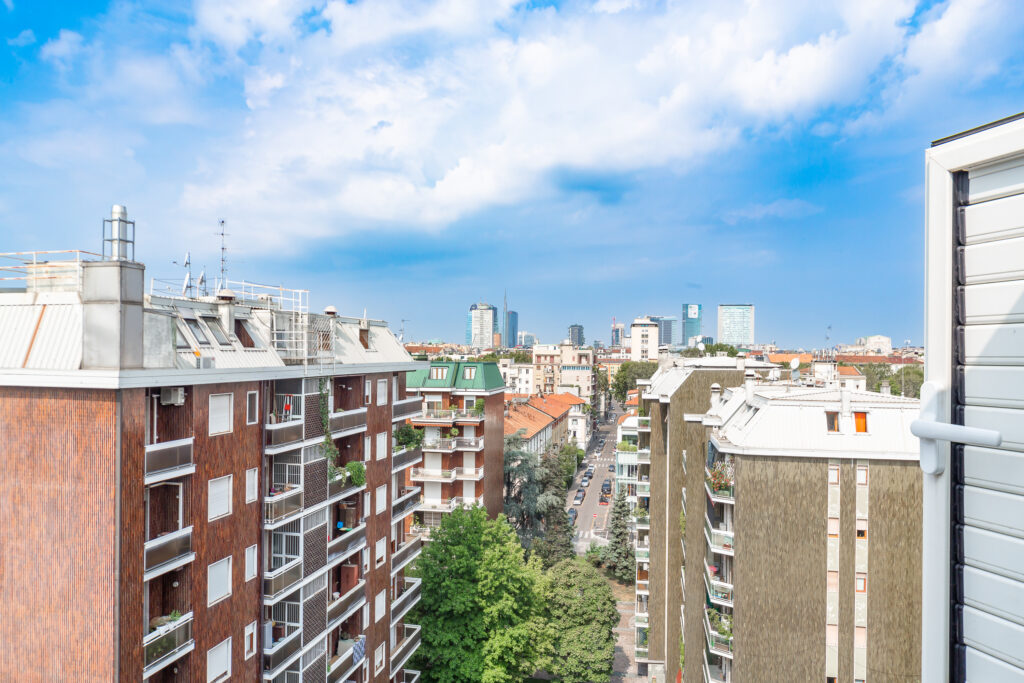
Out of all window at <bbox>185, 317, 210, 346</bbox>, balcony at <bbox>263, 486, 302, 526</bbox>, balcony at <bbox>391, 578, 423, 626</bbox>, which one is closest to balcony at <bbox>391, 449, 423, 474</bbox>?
balcony at <bbox>391, 578, 423, 626</bbox>

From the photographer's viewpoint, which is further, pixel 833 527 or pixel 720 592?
pixel 720 592

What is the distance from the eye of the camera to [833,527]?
723 inches

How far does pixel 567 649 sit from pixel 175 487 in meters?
23.3

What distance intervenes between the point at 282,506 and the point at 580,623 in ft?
67.0

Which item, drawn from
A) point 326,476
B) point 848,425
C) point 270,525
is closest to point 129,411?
point 270,525

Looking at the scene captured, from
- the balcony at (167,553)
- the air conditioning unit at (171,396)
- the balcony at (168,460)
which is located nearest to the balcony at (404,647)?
the balcony at (167,553)

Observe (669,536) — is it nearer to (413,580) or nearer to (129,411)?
(413,580)

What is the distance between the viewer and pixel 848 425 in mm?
18812

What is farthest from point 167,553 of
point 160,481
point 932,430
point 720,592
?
point 720,592

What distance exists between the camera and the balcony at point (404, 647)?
995 inches

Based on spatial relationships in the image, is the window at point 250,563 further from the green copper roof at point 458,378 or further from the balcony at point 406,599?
the green copper roof at point 458,378

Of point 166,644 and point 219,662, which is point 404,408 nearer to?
point 219,662

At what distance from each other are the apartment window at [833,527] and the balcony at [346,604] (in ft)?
53.0

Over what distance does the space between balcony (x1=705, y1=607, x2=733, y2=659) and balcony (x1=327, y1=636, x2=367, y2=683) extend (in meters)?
12.5
